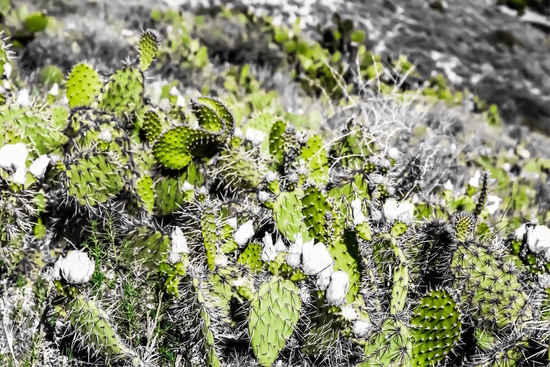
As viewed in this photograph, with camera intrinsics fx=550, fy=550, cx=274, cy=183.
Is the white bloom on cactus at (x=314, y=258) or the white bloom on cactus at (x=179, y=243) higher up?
the white bloom on cactus at (x=314, y=258)

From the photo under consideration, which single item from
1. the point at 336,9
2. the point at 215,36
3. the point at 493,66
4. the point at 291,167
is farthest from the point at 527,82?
the point at 291,167

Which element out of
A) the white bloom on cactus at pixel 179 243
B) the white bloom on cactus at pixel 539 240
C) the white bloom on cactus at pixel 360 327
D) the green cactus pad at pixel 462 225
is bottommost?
the white bloom on cactus at pixel 179 243

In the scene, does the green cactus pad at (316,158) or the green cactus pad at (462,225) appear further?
the green cactus pad at (316,158)

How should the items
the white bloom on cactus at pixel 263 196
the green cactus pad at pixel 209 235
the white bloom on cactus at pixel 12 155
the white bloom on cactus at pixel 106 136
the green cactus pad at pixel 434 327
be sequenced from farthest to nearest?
the white bloom on cactus at pixel 106 136 < the white bloom on cactus at pixel 263 196 < the white bloom on cactus at pixel 12 155 < the green cactus pad at pixel 209 235 < the green cactus pad at pixel 434 327

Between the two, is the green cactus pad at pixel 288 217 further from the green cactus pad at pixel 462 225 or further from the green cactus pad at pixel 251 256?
the green cactus pad at pixel 462 225

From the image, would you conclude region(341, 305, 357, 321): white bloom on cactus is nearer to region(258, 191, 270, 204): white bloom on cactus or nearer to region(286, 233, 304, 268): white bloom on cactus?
region(286, 233, 304, 268): white bloom on cactus

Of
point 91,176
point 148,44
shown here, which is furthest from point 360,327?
point 148,44

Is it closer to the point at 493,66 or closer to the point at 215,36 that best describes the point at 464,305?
the point at 215,36

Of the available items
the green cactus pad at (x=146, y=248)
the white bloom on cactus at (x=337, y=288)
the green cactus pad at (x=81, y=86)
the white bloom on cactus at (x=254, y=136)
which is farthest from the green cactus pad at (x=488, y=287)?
the green cactus pad at (x=81, y=86)
